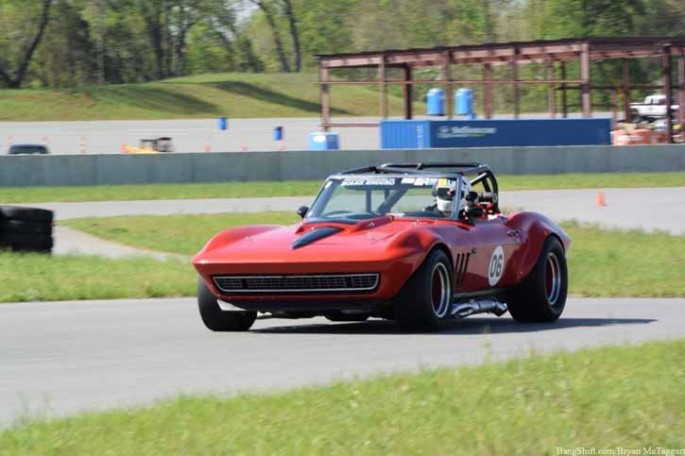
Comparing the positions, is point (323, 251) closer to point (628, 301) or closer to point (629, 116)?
point (628, 301)

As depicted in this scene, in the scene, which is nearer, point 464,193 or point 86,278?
point 464,193

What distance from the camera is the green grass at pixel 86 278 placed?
14.2 metres

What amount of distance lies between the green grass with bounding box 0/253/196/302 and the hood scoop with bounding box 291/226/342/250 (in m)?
4.25

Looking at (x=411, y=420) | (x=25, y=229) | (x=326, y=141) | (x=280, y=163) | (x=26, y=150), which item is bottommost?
(x=411, y=420)

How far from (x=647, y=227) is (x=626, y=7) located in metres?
61.8

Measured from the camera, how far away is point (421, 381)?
7367 millimetres

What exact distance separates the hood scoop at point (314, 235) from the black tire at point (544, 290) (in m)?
1.96

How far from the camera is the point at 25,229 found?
1706 cm

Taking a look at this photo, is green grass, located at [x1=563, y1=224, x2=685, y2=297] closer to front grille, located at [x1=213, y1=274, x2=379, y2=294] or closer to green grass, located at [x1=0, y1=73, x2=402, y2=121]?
front grille, located at [x1=213, y1=274, x2=379, y2=294]

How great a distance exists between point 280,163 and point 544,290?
968 inches

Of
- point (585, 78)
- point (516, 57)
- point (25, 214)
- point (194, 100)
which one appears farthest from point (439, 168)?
point (194, 100)

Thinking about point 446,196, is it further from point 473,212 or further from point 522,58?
point 522,58

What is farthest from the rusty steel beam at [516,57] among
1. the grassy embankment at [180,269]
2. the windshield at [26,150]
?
the grassy embankment at [180,269]

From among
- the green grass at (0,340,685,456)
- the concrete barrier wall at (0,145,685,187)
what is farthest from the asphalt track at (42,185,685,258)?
the green grass at (0,340,685,456)
